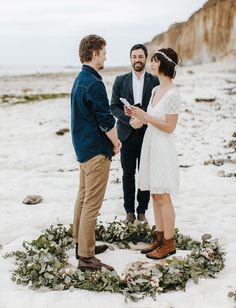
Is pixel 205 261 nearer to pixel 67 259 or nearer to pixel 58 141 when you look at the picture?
pixel 67 259

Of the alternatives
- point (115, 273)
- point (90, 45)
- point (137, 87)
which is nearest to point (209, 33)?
point (137, 87)

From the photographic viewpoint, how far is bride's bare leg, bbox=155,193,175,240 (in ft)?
18.6

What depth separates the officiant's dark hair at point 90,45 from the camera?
505cm

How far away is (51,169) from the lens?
10.7 m

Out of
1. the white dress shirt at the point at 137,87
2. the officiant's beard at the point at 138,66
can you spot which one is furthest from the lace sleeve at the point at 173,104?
the white dress shirt at the point at 137,87

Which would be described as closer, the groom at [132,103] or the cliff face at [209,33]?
the groom at [132,103]

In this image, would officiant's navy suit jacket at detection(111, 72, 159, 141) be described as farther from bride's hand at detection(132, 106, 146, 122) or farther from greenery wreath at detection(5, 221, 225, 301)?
greenery wreath at detection(5, 221, 225, 301)

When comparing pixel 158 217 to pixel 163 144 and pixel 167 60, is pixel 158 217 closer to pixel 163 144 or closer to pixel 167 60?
pixel 163 144

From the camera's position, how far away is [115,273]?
16.6 feet

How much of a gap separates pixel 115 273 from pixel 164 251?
33.2 inches

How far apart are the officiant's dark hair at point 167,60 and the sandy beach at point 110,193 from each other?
2.10m

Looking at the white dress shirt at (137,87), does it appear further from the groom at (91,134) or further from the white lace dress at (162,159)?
the groom at (91,134)

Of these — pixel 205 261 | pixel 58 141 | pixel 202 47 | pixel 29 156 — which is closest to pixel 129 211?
pixel 205 261

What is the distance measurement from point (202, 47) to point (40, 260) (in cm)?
5902
